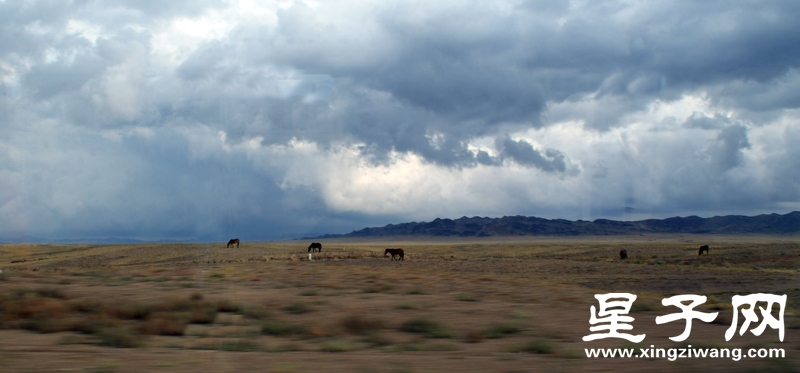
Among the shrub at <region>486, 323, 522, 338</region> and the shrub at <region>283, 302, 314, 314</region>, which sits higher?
the shrub at <region>283, 302, 314, 314</region>

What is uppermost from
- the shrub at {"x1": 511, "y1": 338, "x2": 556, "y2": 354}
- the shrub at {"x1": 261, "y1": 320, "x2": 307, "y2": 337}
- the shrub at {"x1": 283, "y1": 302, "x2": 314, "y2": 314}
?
the shrub at {"x1": 283, "y1": 302, "x2": 314, "y2": 314}

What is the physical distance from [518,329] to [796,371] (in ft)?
15.0

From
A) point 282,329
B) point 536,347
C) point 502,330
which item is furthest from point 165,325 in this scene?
point 536,347

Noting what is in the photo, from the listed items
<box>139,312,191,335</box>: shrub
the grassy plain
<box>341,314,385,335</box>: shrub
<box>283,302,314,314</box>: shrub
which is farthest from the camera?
<box>283,302,314,314</box>: shrub

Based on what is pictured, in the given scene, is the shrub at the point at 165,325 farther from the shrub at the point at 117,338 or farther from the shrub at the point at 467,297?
the shrub at the point at 467,297

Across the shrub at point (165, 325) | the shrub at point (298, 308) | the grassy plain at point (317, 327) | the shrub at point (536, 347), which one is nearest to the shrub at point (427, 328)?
the grassy plain at point (317, 327)

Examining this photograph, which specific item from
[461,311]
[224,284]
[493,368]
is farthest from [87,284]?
[493,368]

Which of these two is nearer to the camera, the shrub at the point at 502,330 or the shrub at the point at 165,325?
the shrub at the point at 165,325

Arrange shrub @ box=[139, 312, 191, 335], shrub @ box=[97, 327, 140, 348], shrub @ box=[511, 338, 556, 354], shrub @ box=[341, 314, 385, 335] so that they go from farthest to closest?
shrub @ box=[341, 314, 385, 335] → shrub @ box=[139, 312, 191, 335] → shrub @ box=[97, 327, 140, 348] → shrub @ box=[511, 338, 556, 354]

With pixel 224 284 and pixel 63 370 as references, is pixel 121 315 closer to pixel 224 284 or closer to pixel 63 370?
pixel 63 370

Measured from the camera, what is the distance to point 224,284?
58.3 ft

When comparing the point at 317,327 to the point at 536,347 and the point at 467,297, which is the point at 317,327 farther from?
the point at 467,297

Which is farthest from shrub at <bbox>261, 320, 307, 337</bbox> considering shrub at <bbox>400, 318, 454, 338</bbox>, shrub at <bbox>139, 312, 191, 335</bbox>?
shrub at <bbox>400, 318, 454, 338</bbox>

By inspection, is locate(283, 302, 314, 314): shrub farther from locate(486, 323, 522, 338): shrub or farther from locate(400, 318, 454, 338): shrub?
locate(486, 323, 522, 338): shrub
